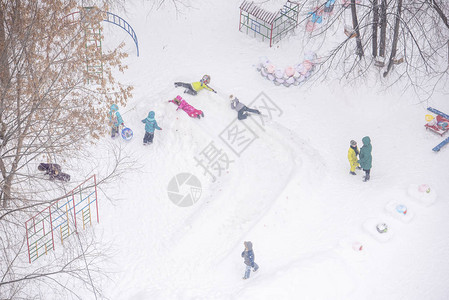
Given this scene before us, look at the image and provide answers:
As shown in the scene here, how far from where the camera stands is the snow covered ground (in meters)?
13.7

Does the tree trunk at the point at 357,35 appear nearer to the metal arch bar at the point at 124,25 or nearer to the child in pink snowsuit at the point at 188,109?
the child in pink snowsuit at the point at 188,109

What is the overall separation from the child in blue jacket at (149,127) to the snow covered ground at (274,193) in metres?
0.25

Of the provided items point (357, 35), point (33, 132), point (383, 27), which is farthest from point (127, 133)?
point (383, 27)

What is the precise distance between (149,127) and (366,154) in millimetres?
6228

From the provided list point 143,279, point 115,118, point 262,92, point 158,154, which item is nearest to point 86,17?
point 115,118

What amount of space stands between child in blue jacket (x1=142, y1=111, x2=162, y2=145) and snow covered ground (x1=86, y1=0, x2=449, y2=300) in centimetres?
25

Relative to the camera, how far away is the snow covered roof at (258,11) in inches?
778

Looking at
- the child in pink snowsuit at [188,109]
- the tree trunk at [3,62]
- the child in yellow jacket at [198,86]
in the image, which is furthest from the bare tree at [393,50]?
the tree trunk at [3,62]

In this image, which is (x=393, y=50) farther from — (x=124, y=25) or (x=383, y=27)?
(x=124, y=25)

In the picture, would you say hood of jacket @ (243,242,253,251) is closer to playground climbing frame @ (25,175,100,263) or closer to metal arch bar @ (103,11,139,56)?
playground climbing frame @ (25,175,100,263)

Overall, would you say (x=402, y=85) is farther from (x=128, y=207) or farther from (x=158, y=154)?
(x=128, y=207)

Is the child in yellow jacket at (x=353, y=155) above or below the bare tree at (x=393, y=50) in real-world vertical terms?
below

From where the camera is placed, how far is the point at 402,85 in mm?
18219

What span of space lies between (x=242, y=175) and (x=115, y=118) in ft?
13.6
